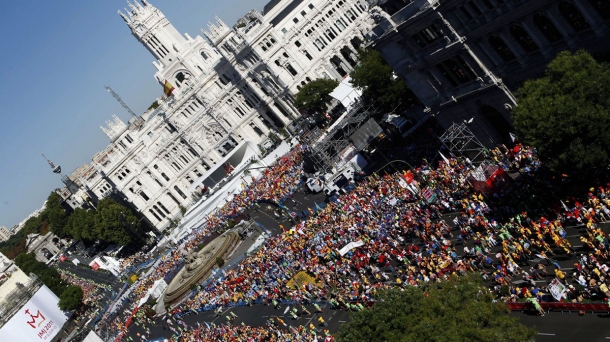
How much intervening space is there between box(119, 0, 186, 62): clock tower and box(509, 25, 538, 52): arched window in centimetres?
10658

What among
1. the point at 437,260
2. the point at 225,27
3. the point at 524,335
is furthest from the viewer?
the point at 225,27

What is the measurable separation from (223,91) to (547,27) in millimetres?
79030

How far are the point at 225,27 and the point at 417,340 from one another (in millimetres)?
90585

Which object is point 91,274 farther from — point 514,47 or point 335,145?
point 514,47

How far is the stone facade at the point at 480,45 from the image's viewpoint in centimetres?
3775

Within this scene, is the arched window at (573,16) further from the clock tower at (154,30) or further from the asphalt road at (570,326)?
the clock tower at (154,30)

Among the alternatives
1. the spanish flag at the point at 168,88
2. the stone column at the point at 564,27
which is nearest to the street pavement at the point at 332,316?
the stone column at the point at 564,27

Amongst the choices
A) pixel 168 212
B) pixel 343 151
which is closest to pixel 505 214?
pixel 343 151

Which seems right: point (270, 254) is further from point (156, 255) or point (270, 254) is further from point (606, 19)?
point (156, 255)

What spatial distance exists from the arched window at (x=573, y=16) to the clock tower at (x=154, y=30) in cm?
11042

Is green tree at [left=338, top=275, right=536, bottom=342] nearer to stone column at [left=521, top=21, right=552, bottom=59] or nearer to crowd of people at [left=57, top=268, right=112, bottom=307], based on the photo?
stone column at [left=521, top=21, right=552, bottom=59]

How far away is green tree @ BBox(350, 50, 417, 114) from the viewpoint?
64375 millimetres

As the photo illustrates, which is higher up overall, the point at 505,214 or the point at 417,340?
the point at 417,340

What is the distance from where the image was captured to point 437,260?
113 ft
